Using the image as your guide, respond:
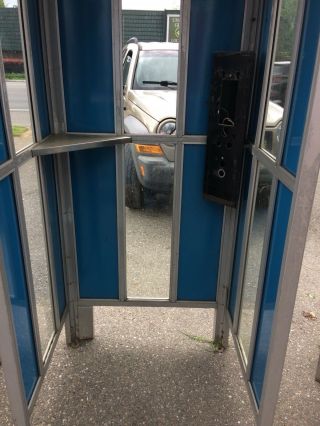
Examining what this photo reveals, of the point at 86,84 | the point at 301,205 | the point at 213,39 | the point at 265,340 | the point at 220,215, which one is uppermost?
the point at 213,39

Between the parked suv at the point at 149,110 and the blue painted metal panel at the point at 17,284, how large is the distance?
0.81 m

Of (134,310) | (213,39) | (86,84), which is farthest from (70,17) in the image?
(134,310)

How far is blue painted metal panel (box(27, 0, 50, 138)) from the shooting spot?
1.82 metres

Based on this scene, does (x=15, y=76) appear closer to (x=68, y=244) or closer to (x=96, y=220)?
(x=96, y=220)

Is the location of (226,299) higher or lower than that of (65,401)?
higher

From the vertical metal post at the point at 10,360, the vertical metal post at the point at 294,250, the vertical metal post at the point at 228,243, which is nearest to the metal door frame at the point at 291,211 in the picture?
the vertical metal post at the point at 294,250

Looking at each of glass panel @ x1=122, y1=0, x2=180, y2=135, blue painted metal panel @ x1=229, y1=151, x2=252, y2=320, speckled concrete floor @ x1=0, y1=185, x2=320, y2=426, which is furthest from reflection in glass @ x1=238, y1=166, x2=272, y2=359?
glass panel @ x1=122, y1=0, x2=180, y2=135

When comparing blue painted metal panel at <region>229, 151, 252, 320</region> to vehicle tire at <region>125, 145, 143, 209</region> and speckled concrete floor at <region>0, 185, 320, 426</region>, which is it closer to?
speckled concrete floor at <region>0, 185, 320, 426</region>

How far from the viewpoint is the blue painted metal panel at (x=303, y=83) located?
1283 mm

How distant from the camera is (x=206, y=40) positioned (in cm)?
197

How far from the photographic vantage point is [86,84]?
6.77 feet

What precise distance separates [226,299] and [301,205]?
1.35 metres

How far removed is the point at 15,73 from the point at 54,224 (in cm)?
85

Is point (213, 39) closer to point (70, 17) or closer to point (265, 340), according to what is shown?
point (70, 17)
